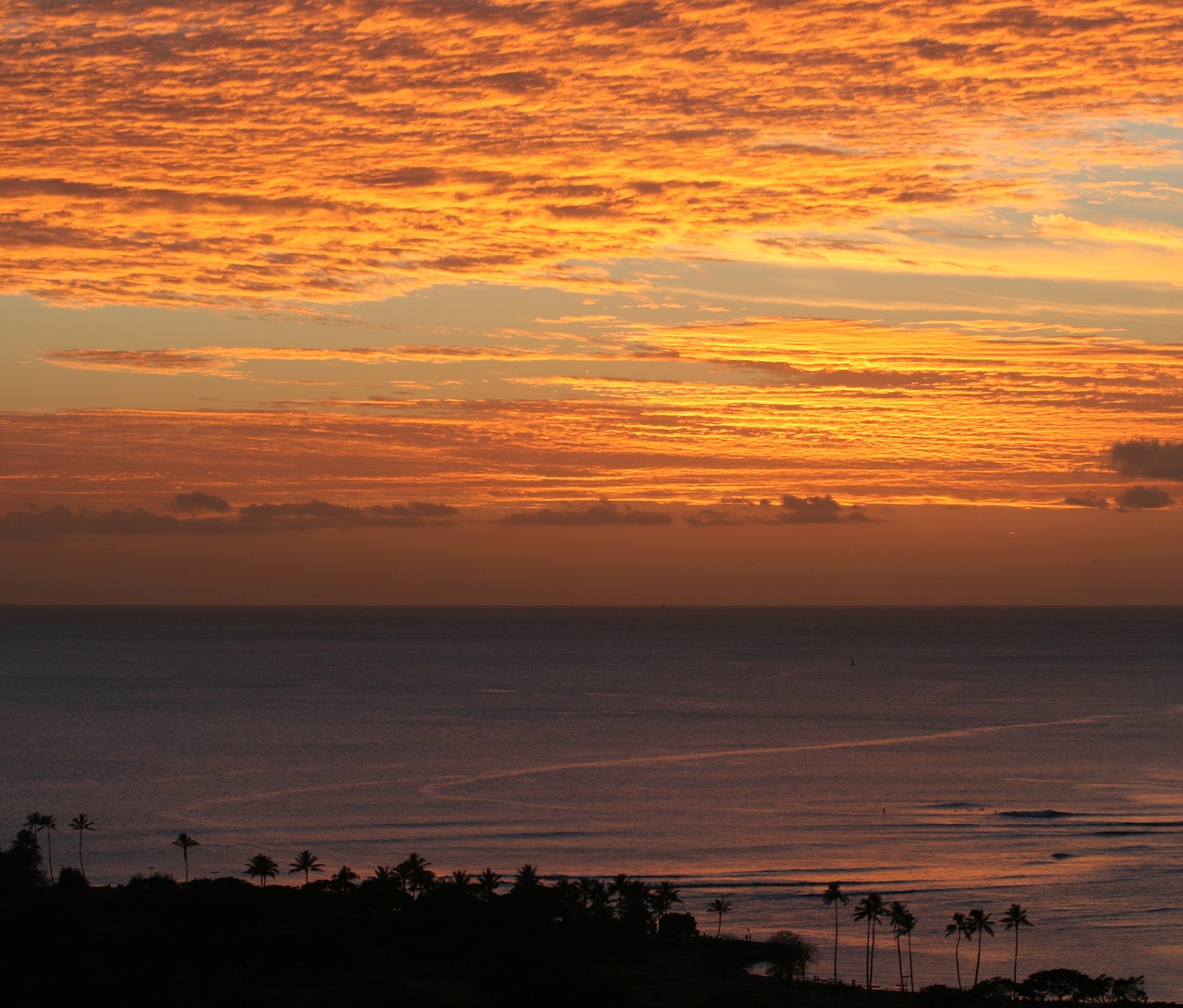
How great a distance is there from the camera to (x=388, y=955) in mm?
64188

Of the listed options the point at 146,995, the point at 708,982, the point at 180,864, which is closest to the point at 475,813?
the point at 180,864

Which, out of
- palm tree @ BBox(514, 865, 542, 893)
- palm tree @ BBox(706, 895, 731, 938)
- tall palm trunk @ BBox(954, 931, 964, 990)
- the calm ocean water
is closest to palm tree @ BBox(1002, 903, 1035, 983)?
the calm ocean water

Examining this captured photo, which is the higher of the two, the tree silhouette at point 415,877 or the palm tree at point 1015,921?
the tree silhouette at point 415,877

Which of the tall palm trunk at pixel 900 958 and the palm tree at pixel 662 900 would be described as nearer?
the tall palm trunk at pixel 900 958

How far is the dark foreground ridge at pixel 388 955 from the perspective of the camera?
52.9 m

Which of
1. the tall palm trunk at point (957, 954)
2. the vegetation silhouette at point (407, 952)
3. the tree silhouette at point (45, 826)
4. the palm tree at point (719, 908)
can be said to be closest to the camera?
the vegetation silhouette at point (407, 952)

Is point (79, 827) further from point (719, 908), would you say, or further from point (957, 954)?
point (957, 954)

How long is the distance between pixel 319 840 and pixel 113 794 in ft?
107

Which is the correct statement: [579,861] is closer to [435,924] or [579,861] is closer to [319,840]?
[319,840]

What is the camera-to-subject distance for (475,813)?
380ft

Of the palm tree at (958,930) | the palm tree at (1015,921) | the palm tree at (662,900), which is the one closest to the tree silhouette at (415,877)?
the palm tree at (662,900)

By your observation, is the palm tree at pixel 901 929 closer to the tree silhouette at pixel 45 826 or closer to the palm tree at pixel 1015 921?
the palm tree at pixel 1015 921

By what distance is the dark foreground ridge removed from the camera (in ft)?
173

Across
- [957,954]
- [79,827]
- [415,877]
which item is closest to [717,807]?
[957,954]
